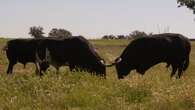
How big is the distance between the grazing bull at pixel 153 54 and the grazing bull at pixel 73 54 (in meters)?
1.22

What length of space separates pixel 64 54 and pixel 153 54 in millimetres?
3385

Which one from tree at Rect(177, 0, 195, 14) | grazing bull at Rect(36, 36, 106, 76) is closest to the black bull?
grazing bull at Rect(36, 36, 106, 76)

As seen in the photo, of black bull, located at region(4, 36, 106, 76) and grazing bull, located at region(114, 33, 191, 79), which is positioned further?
grazing bull, located at region(114, 33, 191, 79)

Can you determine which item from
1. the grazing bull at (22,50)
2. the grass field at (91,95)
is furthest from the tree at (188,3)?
the grass field at (91,95)

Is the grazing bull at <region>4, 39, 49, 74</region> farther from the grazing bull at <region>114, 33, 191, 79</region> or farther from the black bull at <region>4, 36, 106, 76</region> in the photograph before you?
the grazing bull at <region>114, 33, 191, 79</region>

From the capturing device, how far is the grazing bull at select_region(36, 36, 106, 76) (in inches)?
704

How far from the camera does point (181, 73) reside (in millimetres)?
18906

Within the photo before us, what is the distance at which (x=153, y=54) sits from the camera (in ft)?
62.2

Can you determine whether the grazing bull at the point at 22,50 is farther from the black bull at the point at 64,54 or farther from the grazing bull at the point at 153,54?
the grazing bull at the point at 153,54

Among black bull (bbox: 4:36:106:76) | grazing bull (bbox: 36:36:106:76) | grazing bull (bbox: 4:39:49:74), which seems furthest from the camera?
grazing bull (bbox: 4:39:49:74)

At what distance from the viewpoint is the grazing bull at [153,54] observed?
18.9m

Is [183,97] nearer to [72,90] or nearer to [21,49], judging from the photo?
[72,90]

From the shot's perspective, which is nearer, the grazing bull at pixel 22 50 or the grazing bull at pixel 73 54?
the grazing bull at pixel 73 54

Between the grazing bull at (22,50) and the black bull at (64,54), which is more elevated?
the black bull at (64,54)
